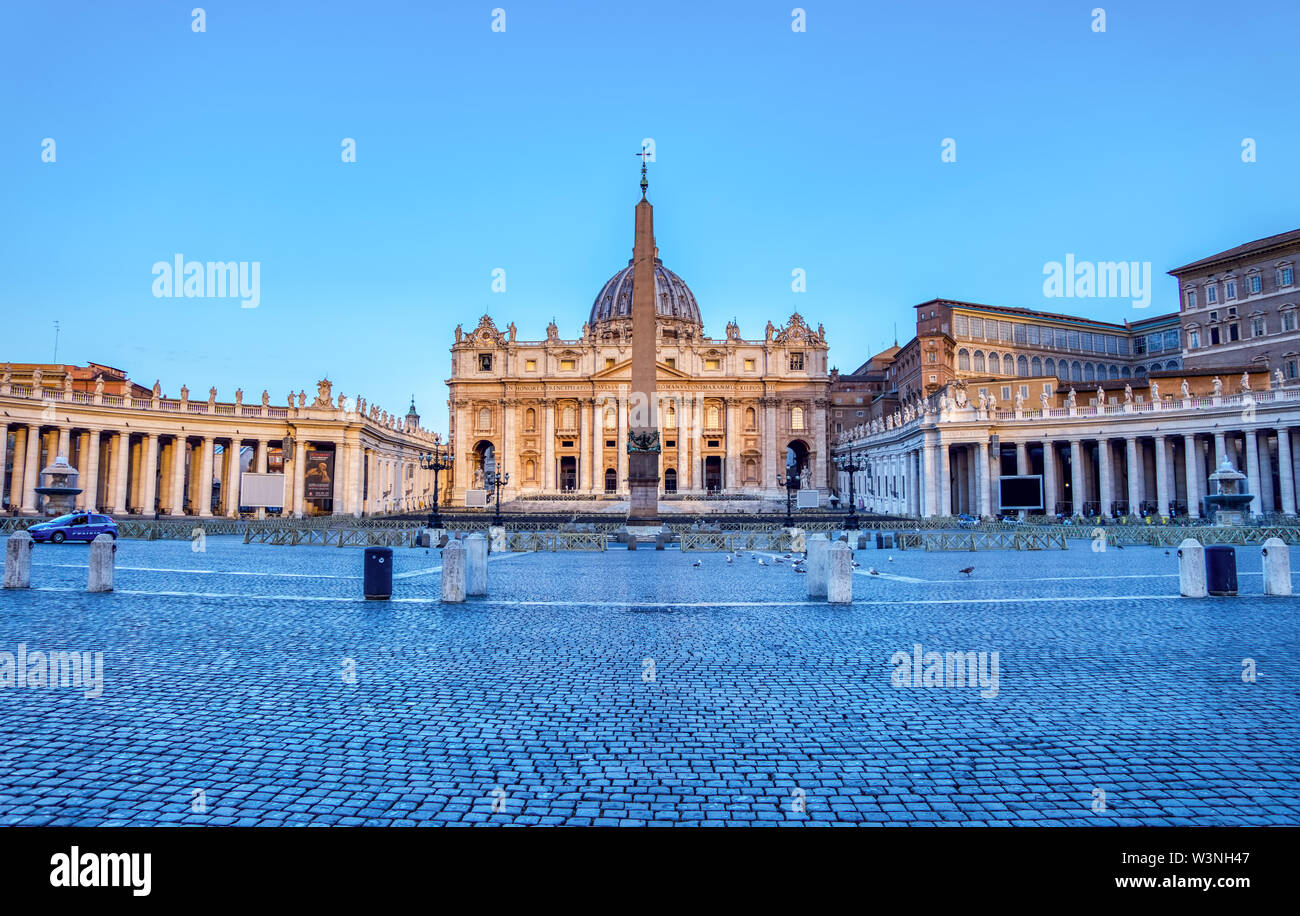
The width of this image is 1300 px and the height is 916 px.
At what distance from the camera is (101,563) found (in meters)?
12.8

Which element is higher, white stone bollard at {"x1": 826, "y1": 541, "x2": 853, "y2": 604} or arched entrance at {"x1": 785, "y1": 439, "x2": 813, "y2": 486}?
arched entrance at {"x1": 785, "y1": 439, "x2": 813, "y2": 486}

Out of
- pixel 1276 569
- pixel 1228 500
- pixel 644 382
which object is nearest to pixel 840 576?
pixel 1276 569

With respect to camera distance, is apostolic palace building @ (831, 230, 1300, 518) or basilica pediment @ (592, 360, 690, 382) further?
basilica pediment @ (592, 360, 690, 382)

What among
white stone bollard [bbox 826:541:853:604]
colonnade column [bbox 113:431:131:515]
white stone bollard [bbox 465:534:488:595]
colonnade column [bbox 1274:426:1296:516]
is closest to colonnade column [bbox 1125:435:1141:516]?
colonnade column [bbox 1274:426:1296:516]

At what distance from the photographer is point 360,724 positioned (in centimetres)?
550

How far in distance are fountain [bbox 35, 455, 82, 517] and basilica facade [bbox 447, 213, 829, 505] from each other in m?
45.2

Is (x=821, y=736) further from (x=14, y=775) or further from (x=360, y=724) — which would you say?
(x=14, y=775)

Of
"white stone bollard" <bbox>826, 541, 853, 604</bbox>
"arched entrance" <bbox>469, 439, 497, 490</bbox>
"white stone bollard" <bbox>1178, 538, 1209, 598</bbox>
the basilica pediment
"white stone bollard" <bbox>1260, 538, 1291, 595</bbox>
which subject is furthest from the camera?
"arched entrance" <bbox>469, 439, 497, 490</bbox>

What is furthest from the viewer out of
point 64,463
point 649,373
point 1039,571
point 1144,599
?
point 64,463

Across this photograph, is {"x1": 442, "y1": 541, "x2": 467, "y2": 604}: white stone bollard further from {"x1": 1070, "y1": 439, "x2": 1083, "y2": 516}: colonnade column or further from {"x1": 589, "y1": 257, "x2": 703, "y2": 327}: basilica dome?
{"x1": 589, "y1": 257, "x2": 703, "y2": 327}: basilica dome

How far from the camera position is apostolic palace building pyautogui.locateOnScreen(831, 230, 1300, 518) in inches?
1638

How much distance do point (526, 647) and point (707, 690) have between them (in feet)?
9.14
